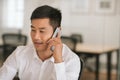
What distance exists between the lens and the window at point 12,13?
4195 mm

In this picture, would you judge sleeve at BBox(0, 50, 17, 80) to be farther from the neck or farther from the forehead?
the forehead

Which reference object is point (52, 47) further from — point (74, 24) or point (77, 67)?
point (74, 24)

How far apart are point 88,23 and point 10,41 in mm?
1422

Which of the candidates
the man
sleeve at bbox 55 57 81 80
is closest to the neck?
the man

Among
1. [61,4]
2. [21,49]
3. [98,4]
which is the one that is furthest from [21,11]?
[21,49]

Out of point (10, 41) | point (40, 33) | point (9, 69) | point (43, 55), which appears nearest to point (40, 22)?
point (40, 33)

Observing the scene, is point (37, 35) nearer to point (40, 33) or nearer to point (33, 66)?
point (40, 33)

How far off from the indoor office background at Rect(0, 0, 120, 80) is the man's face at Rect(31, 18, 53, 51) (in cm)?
276

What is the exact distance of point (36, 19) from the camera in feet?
4.29

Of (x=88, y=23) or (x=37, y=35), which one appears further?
(x=88, y=23)

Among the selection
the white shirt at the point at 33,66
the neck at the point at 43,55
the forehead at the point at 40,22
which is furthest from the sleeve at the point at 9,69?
the forehead at the point at 40,22

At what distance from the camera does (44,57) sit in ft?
4.55

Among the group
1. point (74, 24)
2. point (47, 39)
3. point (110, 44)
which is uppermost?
point (47, 39)

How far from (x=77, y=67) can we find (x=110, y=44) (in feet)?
10.6
